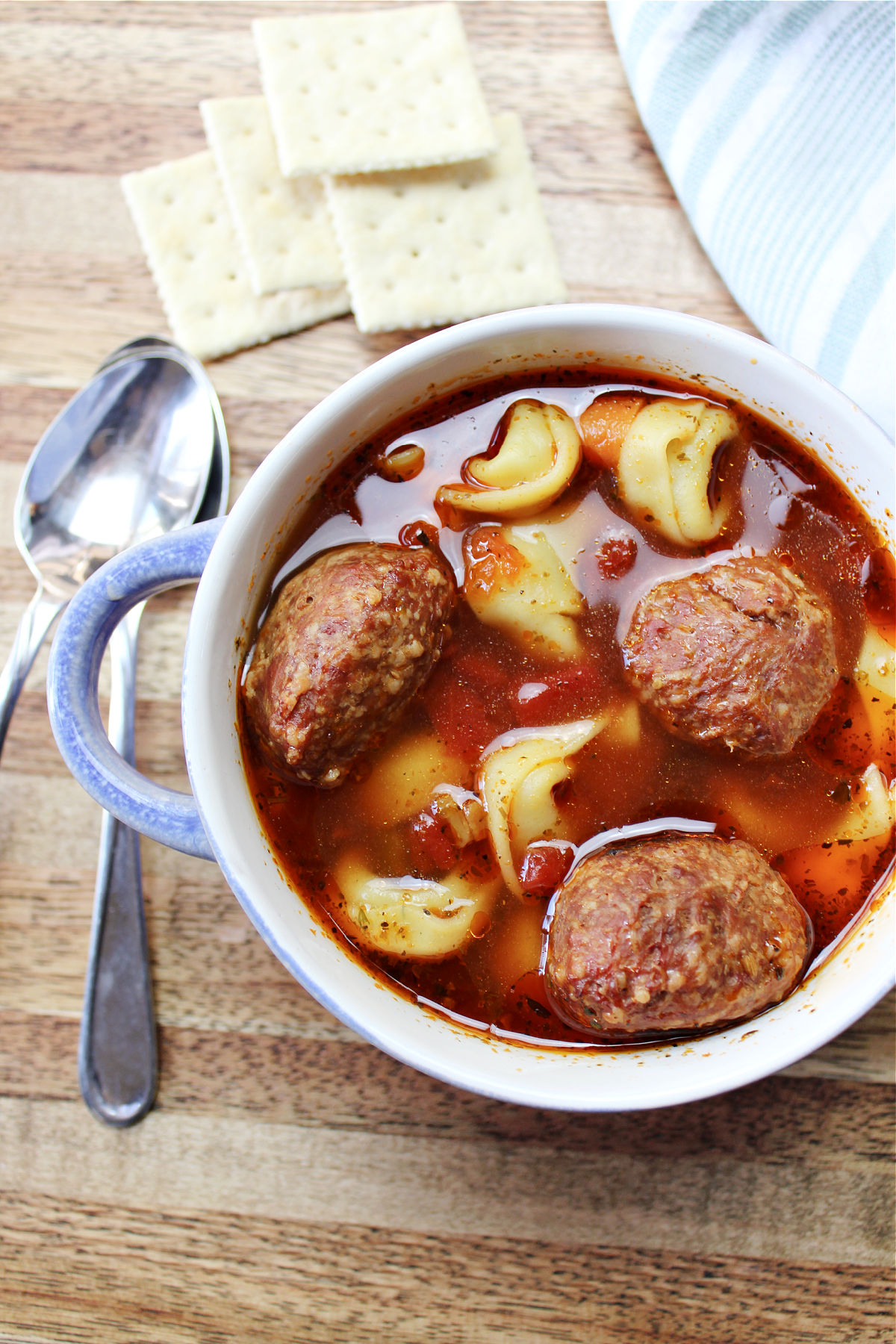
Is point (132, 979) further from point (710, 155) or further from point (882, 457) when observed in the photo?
point (710, 155)

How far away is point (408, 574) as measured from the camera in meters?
1.93

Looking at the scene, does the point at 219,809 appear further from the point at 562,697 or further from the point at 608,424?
the point at 608,424

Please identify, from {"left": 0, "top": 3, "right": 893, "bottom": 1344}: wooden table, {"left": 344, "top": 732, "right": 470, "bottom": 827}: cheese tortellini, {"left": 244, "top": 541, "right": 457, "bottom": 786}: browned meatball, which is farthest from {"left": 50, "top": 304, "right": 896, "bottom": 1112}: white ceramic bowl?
{"left": 0, "top": 3, "right": 893, "bottom": 1344}: wooden table

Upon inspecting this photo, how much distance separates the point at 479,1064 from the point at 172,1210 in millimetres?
1165

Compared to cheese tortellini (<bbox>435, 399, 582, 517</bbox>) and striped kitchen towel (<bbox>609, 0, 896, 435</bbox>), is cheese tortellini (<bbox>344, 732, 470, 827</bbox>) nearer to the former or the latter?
cheese tortellini (<bbox>435, 399, 582, 517</bbox>)

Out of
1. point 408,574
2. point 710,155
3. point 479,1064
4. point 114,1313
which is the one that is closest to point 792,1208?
point 479,1064

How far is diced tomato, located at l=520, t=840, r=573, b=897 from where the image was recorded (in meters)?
2.09

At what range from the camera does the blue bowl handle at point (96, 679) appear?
1810 mm

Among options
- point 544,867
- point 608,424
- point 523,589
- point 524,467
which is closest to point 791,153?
point 608,424

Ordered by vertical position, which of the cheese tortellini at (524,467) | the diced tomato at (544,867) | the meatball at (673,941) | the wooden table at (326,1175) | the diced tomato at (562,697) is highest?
the cheese tortellini at (524,467)

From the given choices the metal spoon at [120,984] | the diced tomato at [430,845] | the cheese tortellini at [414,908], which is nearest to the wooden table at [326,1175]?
the metal spoon at [120,984]

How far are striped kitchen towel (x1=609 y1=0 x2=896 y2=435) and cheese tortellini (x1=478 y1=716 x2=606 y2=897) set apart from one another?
49.0 inches

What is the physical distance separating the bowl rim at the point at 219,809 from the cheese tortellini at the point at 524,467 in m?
0.24

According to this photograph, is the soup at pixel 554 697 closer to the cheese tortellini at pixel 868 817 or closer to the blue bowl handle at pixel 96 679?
the cheese tortellini at pixel 868 817
